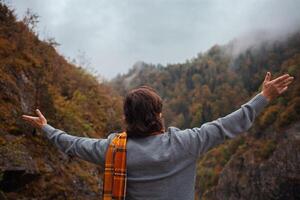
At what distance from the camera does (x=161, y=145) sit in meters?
2.26

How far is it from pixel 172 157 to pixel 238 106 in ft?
290

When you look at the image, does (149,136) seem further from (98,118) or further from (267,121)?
(267,121)

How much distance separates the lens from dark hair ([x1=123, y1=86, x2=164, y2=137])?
2297mm

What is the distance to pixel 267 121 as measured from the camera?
220ft

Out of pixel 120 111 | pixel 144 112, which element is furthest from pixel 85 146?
pixel 120 111

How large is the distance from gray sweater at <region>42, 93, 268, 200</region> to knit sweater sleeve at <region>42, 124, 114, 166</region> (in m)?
0.21

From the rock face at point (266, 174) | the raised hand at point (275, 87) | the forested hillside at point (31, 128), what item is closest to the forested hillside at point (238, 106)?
the rock face at point (266, 174)

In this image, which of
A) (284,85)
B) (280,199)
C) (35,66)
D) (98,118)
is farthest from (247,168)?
(284,85)

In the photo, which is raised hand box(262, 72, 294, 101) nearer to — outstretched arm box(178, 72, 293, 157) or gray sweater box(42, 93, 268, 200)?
outstretched arm box(178, 72, 293, 157)

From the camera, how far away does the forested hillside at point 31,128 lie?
22.9ft

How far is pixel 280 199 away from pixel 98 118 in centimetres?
4719

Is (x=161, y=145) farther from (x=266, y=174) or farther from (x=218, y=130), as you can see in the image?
(x=266, y=174)

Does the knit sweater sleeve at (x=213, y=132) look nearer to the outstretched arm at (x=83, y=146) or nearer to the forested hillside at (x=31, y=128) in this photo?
the outstretched arm at (x=83, y=146)

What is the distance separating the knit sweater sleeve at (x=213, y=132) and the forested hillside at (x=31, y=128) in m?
4.75
